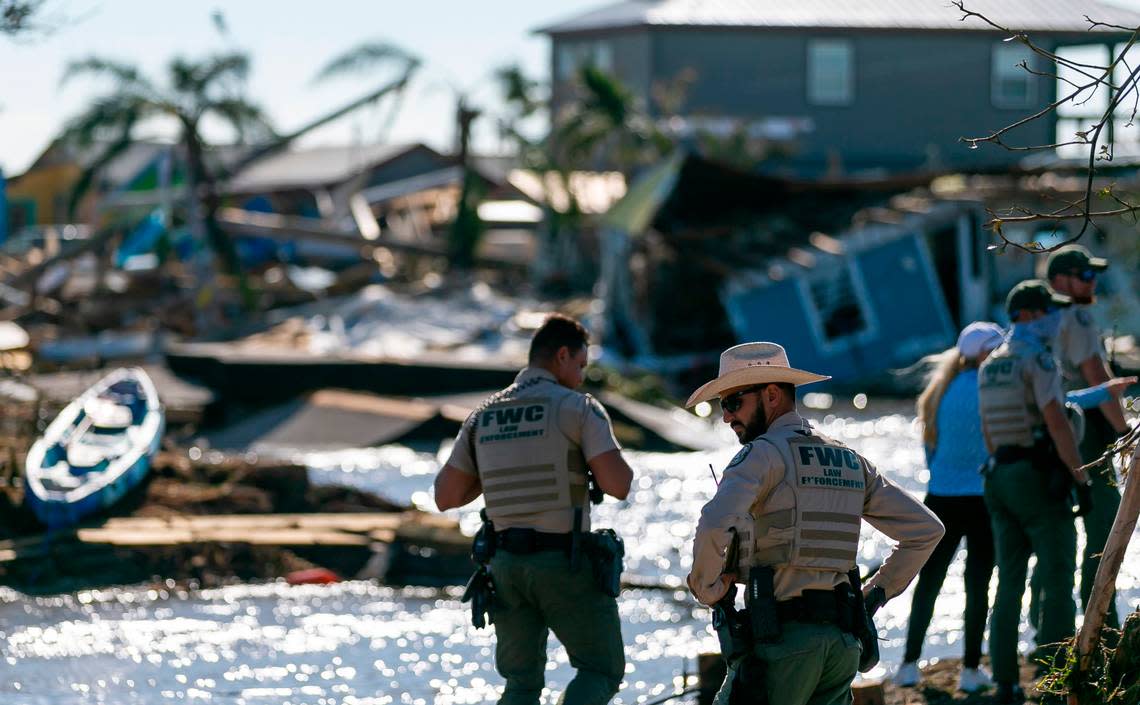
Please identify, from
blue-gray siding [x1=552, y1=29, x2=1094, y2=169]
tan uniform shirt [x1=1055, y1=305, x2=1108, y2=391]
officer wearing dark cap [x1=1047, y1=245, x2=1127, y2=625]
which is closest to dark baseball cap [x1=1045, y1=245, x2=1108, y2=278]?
officer wearing dark cap [x1=1047, y1=245, x2=1127, y2=625]

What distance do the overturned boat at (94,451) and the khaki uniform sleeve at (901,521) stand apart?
404 inches

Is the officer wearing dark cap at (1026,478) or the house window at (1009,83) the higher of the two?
the house window at (1009,83)

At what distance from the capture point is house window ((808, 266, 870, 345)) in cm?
2984

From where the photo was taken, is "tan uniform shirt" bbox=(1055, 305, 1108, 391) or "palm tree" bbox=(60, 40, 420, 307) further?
"palm tree" bbox=(60, 40, 420, 307)

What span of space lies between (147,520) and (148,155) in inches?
2203

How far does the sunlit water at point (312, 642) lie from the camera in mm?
9414

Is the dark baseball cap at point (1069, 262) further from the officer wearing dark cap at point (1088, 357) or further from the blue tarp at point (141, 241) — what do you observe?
the blue tarp at point (141, 241)

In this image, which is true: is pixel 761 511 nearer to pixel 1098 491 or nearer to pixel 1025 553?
pixel 1025 553

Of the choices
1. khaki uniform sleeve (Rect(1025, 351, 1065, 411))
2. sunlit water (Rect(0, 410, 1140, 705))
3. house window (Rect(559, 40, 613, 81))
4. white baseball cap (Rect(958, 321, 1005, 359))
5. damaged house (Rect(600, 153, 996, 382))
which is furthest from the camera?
house window (Rect(559, 40, 613, 81))

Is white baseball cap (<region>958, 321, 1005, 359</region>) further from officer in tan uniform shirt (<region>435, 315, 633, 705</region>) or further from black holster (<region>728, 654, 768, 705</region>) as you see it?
black holster (<region>728, 654, 768, 705</region>)

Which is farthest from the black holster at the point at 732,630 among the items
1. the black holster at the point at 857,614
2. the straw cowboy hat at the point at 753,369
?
the straw cowboy hat at the point at 753,369

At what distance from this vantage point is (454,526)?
13758 mm

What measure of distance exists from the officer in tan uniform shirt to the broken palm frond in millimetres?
1760

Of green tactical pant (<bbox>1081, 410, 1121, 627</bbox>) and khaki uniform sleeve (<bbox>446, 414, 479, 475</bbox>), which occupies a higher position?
khaki uniform sleeve (<bbox>446, 414, 479, 475</bbox>)
